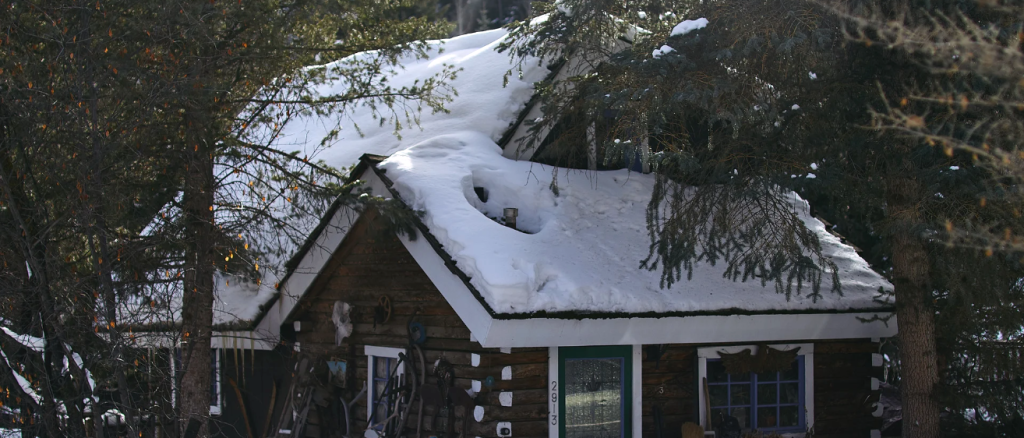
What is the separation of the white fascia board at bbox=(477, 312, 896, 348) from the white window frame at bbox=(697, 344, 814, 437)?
0.56 ft

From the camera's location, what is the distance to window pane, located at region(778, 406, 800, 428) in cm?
1023

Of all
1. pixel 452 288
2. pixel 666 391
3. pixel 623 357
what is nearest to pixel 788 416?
pixel 666 391

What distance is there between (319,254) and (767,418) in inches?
230

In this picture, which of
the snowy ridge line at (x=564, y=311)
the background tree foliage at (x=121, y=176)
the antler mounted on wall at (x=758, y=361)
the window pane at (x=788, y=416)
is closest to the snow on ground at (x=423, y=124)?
the background tree foliage at (x=121, y=176)

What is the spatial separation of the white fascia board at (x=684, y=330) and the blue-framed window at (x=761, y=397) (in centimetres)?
57

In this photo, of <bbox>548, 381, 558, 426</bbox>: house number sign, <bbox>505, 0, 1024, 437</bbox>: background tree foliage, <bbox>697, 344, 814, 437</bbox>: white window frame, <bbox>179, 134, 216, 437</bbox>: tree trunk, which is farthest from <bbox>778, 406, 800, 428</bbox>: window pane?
<bbox>179, 134, 216, 437</bbox>: tree trunk

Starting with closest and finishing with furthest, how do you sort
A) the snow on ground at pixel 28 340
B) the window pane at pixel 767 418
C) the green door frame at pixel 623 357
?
the snow on ground at pixel 28 340 → the green door frame at pixel 623 357 → the window pane at pixel 767 418

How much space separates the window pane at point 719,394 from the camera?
9.91m

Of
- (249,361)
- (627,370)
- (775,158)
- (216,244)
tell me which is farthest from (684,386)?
(249,361)

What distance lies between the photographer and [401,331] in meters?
9.99

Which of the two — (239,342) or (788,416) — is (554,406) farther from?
(239,342)

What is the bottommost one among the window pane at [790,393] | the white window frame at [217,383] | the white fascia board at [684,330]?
the white window frame at [217,383]

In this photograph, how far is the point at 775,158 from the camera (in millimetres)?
8375

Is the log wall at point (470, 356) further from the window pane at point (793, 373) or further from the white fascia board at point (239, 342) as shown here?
the white fascia board at point (239, 342)
